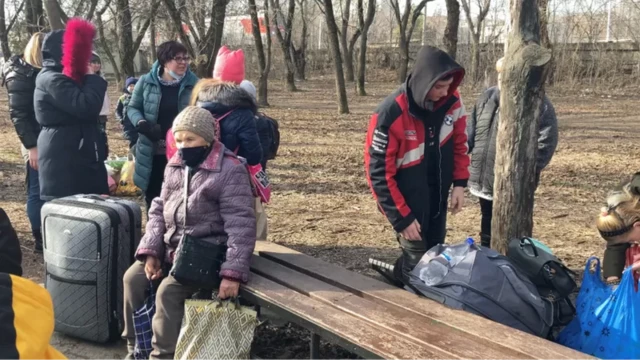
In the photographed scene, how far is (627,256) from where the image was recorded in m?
2.99

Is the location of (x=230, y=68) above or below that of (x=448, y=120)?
above

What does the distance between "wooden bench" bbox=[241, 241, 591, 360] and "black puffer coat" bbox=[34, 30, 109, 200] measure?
69.1 inches

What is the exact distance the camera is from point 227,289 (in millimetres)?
3141

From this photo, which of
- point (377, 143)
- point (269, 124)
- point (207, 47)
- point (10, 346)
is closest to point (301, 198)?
point (269, 124)

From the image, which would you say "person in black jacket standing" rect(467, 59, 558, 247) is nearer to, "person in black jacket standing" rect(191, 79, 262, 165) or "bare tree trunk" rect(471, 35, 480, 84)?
"person in black jacket standing" rect(191, 79, 262, 165)

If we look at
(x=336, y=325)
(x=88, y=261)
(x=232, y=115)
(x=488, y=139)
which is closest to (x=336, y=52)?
(x=488, y=139)

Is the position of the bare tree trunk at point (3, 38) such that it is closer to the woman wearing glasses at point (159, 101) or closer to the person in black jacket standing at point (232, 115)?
the woman wearing glasses at point (159, 101)

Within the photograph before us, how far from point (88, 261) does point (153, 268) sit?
0.57 m

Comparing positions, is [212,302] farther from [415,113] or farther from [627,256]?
[627,256]

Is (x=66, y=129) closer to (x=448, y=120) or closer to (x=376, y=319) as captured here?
(x=448, y=120)

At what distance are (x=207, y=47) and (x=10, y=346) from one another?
501 inches

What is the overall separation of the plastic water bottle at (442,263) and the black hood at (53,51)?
294 centimetres

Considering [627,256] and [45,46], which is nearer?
[627,256]

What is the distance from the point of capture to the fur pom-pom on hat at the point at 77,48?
4.32 metres
